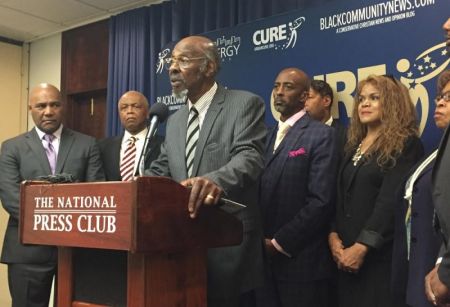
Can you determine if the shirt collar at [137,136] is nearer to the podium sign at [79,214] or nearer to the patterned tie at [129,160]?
the patterned tie at [129,160]

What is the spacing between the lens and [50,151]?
106 inches

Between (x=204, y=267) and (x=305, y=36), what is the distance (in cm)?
212

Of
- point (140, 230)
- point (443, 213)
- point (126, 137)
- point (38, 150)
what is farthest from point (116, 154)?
point (443, 213)

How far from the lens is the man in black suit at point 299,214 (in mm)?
2311

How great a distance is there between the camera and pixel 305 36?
3.19 metres

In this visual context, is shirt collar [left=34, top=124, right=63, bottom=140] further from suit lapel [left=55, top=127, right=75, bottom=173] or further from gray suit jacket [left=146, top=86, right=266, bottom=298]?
gray suit jacket [left=146, top=86, right=266, bottom=298]

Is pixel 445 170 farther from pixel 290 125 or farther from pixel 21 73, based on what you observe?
pixel 21 73

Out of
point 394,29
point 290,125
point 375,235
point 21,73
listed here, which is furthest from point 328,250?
point 21,73

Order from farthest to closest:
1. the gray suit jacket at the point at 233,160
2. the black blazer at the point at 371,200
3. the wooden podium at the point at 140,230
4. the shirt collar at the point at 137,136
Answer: the shirt collar at the point at 137,136
the black blazer at the point at 371,200
the gray suit jacket at the point at 233,160
the wooden podium at the point at 140,230

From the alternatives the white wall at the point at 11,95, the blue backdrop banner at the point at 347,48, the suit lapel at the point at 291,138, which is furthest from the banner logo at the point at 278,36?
the white wall at the point at 11,95

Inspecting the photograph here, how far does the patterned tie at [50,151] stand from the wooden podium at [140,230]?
1.19m

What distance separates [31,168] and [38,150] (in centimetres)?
10

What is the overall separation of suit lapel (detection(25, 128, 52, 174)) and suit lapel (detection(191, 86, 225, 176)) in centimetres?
126

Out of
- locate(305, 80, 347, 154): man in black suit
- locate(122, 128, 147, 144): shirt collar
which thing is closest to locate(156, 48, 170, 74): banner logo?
locate(122, 128, 147, 144): shirt collar
